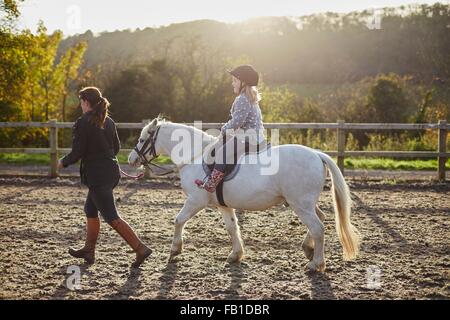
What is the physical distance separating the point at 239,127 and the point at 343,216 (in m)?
1.46

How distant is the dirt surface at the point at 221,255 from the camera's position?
15.5ft

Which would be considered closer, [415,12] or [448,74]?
[448,74]

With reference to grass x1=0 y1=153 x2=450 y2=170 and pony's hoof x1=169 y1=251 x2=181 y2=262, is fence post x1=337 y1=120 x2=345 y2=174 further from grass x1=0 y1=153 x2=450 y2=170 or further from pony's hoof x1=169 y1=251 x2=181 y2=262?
pony's hoof x1=169 y1=251 x2=181 y2=262

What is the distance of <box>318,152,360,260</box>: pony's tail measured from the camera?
547cm

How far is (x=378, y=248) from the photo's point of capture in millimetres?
6387

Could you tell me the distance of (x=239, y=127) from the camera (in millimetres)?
5512

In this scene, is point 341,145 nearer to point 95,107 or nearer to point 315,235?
point 315,235

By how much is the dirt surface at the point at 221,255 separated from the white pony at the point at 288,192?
25 centimetres

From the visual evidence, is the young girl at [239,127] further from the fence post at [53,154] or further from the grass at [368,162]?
the grass at [368,162]

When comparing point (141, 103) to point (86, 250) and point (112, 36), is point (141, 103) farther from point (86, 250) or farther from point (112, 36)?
point (112, 36)

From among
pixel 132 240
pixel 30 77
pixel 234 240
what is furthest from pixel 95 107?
pixel 30 77

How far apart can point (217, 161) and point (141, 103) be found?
53.0ft
